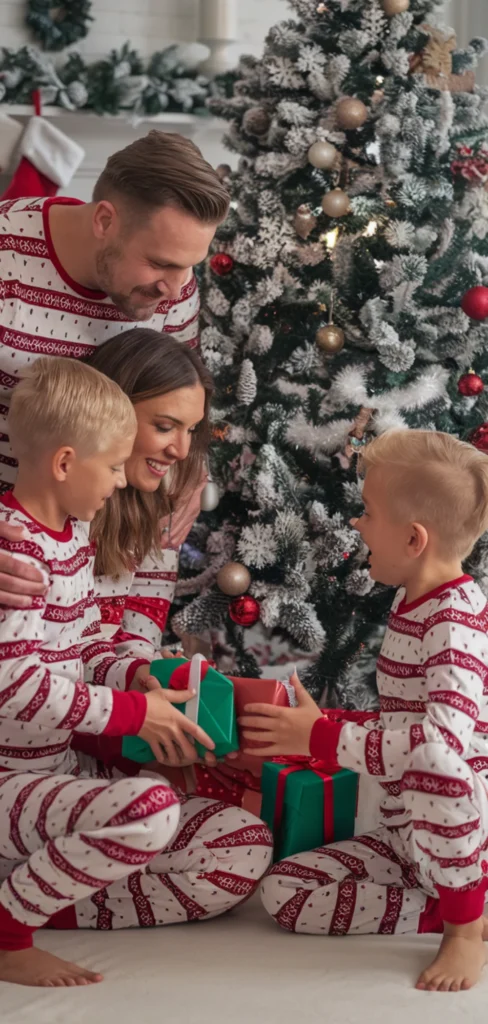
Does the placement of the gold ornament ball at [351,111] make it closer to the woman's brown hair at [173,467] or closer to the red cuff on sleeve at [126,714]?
the woman's brown hair at [173,467]

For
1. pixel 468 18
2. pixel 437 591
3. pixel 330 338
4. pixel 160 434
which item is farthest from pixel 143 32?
pixel 437 591

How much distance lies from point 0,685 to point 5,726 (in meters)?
0.11

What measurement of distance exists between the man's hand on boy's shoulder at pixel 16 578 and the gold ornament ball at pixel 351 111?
3.88ft

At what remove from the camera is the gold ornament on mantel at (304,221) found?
2.34 meters

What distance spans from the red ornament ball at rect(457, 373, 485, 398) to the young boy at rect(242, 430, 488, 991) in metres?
0.69

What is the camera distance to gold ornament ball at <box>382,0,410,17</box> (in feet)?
7.41

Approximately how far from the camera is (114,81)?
12.4ft

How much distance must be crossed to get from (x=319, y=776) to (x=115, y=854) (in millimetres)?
Answer: 438

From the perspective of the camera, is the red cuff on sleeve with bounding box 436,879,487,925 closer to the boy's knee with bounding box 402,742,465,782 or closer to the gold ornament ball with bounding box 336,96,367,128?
the boy's knee with bounding box 402,742,465,782

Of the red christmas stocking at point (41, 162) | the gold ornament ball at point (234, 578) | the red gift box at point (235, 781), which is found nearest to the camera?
the red gift box at point (235, 781)

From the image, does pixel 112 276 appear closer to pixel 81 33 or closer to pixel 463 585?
pixel 463 585

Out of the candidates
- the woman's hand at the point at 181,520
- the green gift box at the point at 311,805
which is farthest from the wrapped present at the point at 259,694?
the woman's hand at the point at 181,520

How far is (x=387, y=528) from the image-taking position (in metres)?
1.71

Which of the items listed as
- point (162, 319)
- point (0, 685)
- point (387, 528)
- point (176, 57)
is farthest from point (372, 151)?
point (176, 57)
